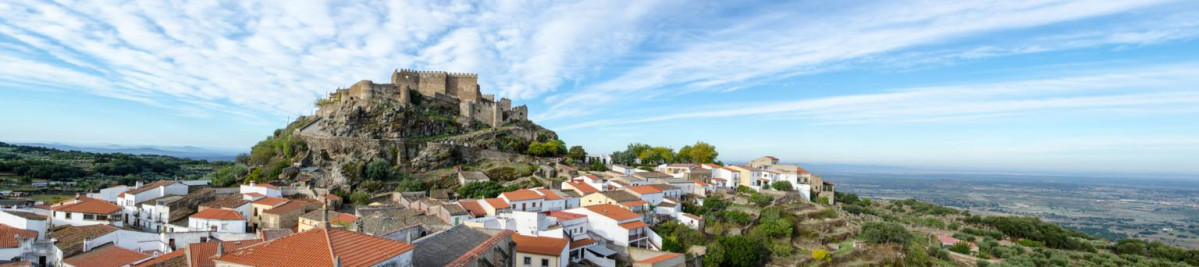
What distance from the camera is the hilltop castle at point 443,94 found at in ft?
154

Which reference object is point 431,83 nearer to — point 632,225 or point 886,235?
point 632,225

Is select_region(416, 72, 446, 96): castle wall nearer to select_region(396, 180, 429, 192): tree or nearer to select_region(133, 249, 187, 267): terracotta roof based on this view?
select_region(396, 180, 429, 192): tree

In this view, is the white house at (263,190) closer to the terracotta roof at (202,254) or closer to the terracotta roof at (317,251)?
the terracotta roof at (202,254)

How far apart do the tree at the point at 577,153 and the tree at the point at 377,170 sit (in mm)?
15860

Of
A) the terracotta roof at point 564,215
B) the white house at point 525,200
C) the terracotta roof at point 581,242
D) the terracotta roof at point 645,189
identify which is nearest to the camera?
the terracotta roof at point 581,242

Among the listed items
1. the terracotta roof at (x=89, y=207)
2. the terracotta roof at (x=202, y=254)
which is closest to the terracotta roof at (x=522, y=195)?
the terracotta roof at (x=202, y=254)

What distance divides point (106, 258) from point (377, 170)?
66.3 ft

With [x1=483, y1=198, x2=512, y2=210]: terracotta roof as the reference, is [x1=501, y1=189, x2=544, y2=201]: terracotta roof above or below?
above

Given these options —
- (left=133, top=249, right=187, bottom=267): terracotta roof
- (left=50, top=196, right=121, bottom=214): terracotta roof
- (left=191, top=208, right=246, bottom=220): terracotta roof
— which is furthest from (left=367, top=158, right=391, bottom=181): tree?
(left=133, top=249, right=187, bottom=267): terracotta roof

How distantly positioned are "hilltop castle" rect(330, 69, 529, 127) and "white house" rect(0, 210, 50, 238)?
82.9 feet

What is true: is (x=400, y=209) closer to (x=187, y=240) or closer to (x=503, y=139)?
(x=187, y=240)

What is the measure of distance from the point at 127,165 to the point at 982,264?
90568 millimetres

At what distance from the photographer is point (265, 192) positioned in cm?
3067

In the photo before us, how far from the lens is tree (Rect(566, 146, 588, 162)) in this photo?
161 ft
